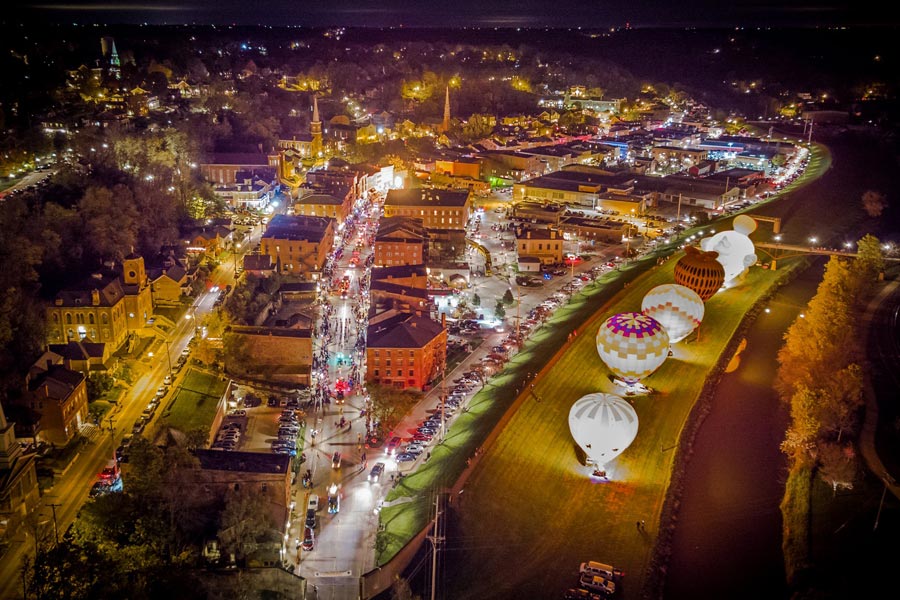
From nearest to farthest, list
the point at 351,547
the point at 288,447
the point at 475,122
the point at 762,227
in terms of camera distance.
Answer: the point at 351,547 < the point at 288,447 < the point at 762,227 < the point at 475,122

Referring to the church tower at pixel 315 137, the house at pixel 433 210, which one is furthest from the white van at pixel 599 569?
the church tower at pixel 315 137

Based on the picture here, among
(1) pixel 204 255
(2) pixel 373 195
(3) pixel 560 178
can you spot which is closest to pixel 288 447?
(1) pixel 204 255

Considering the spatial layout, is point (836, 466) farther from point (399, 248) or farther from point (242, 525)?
point (399, 248)

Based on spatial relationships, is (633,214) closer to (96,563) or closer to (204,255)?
(204,255)

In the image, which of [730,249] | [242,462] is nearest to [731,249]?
[730,249]

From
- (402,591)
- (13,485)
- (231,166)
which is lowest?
(402,591)
